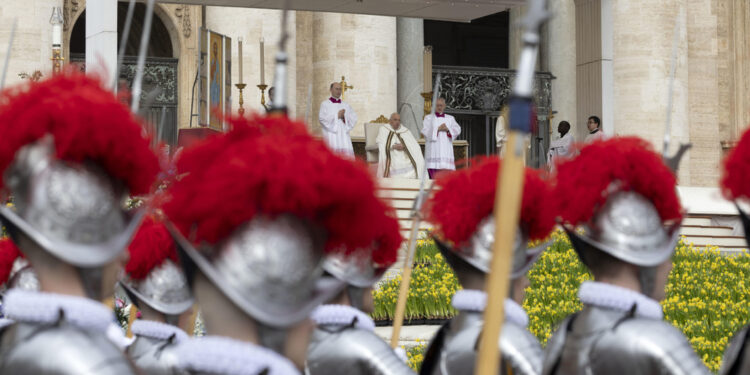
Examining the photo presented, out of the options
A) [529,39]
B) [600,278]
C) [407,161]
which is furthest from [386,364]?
[407,161]

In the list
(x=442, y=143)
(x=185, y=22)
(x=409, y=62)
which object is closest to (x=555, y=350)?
(x=442, y=143)

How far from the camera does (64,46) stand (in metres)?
21.9

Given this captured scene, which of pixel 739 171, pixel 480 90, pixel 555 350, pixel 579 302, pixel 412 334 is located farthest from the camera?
pixel 480 90

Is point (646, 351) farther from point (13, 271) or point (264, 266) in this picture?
point (13, 271)

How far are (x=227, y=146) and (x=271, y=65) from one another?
62.9 ft

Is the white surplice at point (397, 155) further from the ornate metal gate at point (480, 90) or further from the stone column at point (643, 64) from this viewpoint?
the ornate metal gate at point (480, 90)

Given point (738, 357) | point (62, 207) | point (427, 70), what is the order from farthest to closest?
point (427, 70) → point (738, 357) → point (62, 207)

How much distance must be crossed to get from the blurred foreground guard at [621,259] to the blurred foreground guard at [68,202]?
4.56ft

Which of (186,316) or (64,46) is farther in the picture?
(64,46)

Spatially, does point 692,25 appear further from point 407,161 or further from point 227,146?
point 227,146

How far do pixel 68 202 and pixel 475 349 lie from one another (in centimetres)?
151

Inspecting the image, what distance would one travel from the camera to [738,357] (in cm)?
350

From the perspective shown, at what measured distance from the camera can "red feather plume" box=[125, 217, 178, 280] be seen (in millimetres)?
4602

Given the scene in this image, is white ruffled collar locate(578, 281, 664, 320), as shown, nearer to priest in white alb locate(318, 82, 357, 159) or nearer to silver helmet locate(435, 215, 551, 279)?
silver helmet locate(435, 215, 551, 279)
